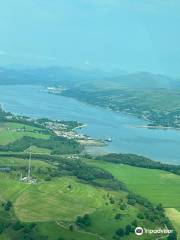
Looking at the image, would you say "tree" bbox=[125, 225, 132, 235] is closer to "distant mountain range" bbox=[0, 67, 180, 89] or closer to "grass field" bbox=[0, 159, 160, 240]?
Answer: "grass field" bbox=[0, 159, 160, 240]

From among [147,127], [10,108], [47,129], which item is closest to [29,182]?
[47,129]

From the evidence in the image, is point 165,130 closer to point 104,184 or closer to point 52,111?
point 52,111

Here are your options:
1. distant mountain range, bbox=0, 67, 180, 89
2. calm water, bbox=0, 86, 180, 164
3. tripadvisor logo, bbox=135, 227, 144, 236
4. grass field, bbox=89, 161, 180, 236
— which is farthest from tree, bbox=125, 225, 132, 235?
distant mountain range, bbox=0, 67, 180, 89

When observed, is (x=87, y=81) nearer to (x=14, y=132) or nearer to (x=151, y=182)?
(x=14, y=132)

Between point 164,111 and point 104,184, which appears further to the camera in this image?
point 164,111

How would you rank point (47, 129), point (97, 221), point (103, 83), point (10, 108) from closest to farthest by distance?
point (97, 221) → point (47, 129) → point (10, 108) → point (103, 83)

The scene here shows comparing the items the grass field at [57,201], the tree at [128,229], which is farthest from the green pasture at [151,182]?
the tree at [128,229]

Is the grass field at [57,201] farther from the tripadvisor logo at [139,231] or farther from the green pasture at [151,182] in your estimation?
the green pasture at [151,182]
